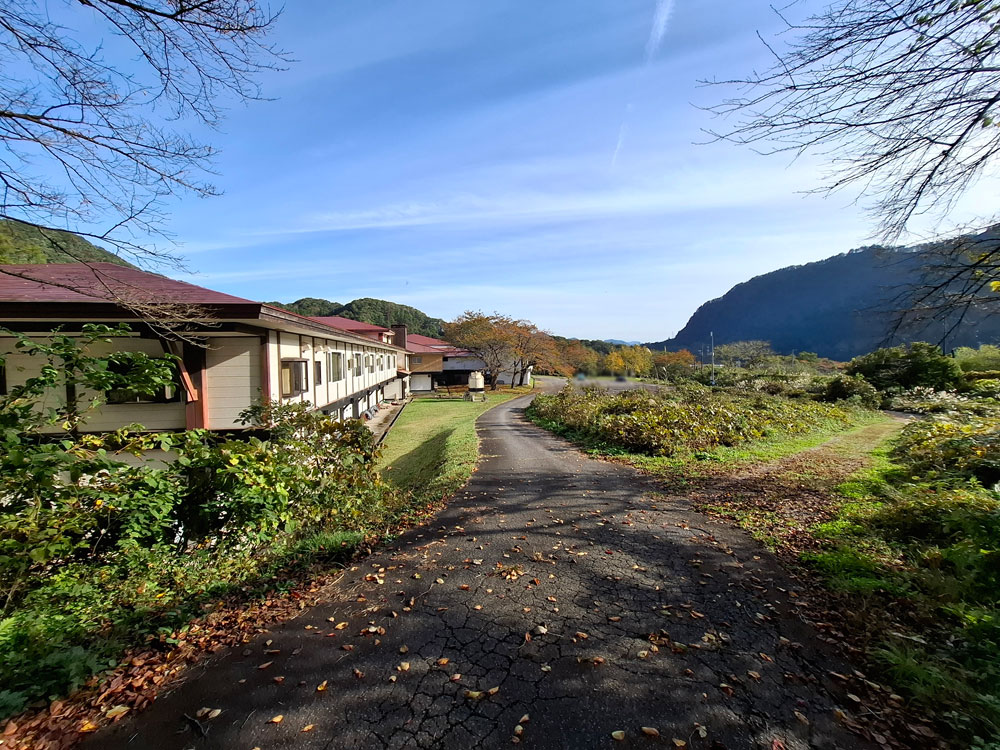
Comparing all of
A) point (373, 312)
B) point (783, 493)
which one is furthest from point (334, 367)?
point (373, 312)

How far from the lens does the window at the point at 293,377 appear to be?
10555mm

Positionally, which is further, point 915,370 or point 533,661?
point 915,370

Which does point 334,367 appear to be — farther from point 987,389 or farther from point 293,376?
point 987,389

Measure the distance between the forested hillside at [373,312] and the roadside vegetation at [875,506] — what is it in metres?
55.0

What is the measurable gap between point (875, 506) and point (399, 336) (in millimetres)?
35748

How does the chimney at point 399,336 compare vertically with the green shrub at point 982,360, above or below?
above

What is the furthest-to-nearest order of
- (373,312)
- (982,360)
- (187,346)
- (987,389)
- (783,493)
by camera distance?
1. (373,312)
2. (982,360)
3. (987,389)
4. (187,346)
5. (783,493)

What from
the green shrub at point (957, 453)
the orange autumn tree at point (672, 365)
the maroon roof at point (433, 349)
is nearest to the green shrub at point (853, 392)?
the orange autumn tree at point (672, 365)

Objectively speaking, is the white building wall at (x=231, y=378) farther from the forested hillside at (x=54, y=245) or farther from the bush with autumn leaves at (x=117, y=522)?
the forested hillside at (x=54, y=245)

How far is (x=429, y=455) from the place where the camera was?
12742 mm

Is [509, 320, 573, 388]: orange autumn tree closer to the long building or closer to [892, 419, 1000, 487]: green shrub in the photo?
the long building

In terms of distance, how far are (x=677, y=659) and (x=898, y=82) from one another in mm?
5133

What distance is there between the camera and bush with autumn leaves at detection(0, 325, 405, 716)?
2.66 m

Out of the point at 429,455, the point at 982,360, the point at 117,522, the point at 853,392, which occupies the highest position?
the point at 982,360
